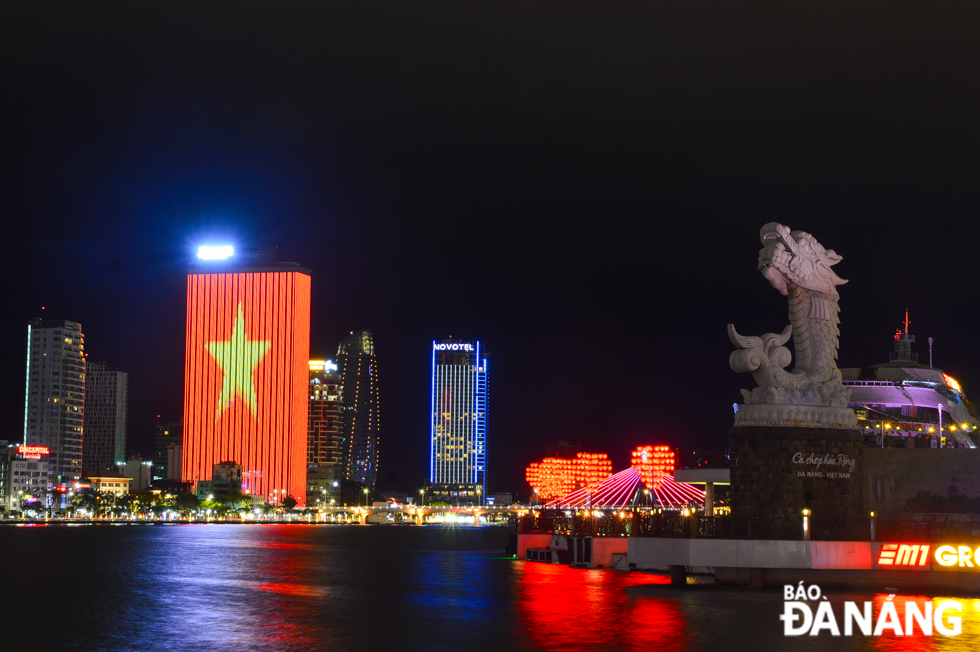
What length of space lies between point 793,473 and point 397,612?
58.5 ft

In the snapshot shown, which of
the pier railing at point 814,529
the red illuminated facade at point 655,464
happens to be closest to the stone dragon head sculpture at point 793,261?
the pier railing at point 814,529

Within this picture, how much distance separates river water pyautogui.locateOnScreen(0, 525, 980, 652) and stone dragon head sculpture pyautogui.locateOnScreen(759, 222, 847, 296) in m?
13.5

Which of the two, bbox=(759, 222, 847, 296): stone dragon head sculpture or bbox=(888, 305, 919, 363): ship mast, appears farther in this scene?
bbox=(888, 305, 919, 363): ship mast

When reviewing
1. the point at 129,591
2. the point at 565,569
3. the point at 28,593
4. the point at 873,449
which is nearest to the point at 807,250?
the point at 873,449

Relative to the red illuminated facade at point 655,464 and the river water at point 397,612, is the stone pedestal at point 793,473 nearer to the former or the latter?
the river water at point 397,612

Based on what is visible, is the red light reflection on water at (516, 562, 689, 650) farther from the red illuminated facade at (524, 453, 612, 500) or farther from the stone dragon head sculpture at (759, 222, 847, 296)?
the red illuminated facade at (524, 453, 612, 500)

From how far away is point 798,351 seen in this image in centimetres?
4950

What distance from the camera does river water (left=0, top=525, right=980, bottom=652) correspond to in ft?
104

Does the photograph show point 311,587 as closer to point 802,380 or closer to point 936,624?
point 802,380

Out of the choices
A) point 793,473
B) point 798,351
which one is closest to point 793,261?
point 798,351

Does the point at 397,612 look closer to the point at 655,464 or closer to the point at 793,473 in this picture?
the point at 793,473
